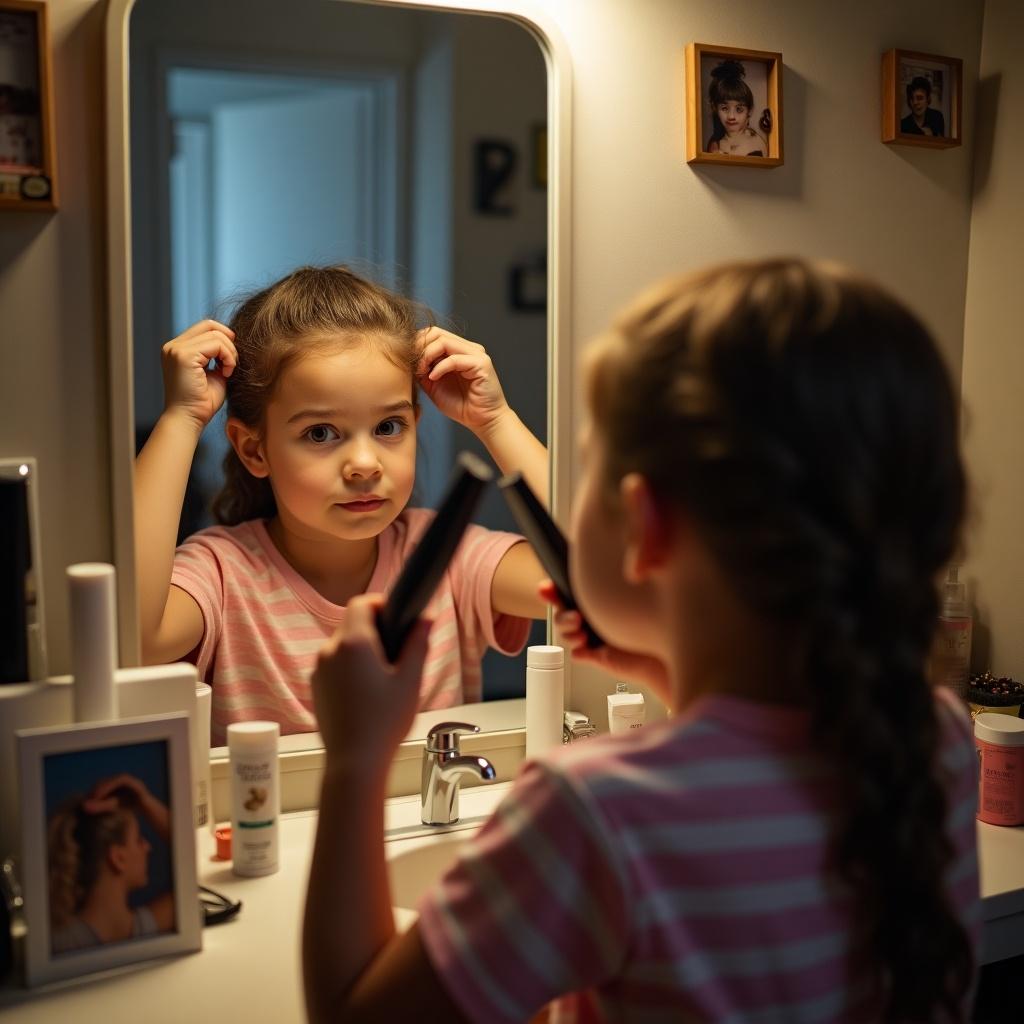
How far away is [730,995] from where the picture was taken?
551 mm

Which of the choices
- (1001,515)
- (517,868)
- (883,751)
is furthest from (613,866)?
(1001,515)

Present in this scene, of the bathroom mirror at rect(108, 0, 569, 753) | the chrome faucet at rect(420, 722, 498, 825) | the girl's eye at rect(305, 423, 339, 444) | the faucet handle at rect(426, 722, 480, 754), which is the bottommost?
the chrome faucet at rect(420, 722, 498, 825)

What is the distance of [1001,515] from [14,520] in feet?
3.70

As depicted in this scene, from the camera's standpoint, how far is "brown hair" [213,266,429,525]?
106cm

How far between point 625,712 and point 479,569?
0.22m

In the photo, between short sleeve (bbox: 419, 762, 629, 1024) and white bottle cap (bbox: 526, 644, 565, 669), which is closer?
short sleeve (bbox: 419, 762, 629, 1024)

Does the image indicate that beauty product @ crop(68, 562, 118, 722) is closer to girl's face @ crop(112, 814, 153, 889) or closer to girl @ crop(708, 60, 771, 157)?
girl's face @ crop(112, 814, 153, 889)

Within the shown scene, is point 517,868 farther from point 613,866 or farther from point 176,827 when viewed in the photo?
point 176,827

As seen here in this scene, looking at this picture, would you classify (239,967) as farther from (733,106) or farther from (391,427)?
(733,106)

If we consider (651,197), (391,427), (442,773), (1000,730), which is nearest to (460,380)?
(391,427)

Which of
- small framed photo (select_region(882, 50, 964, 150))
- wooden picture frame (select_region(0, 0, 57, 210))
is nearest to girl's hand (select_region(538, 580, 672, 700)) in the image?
wooden picture frame (select_region(0, 0, 57, 210))

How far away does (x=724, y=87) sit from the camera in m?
1.22

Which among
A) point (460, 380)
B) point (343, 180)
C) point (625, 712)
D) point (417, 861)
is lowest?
point (417, 861)

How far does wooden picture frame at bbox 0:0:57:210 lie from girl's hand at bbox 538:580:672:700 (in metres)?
0.56
